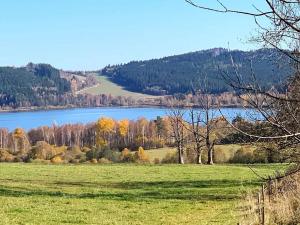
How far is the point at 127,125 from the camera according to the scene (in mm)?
121938

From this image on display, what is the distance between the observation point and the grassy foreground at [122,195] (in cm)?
1611

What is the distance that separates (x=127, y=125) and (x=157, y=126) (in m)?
20.6

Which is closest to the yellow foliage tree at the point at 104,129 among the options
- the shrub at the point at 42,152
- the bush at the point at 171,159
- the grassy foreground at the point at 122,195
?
the shrub at the point at 42,152

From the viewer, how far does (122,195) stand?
73.8 ft

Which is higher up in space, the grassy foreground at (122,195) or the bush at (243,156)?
the grassy foreground at (122,195)

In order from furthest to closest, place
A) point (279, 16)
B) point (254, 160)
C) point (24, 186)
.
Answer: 1. point (254, 160)
2. point (24, 186)
3. point (279, 16)

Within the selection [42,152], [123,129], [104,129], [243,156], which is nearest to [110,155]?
[42,152]

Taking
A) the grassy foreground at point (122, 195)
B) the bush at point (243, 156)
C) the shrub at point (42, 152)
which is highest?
the grassy foreground at point (122, 195)

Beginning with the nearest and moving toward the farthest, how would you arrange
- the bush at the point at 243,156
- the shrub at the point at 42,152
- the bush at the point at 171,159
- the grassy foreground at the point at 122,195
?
the grassy foreground at the point at 122,195 < the bush at the point at 243,156 < the bush at the point at 171,159 < the shrub at the point at 42,152

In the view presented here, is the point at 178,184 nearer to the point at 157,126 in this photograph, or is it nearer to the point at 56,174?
the point at 56,174

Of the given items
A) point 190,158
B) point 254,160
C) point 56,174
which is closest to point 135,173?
point 56,174

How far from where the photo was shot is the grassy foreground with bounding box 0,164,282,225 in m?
16.1

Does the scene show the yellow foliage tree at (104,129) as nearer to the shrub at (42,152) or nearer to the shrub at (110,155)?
the shrub at (42,152)

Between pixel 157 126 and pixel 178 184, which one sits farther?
pixel 157 126
